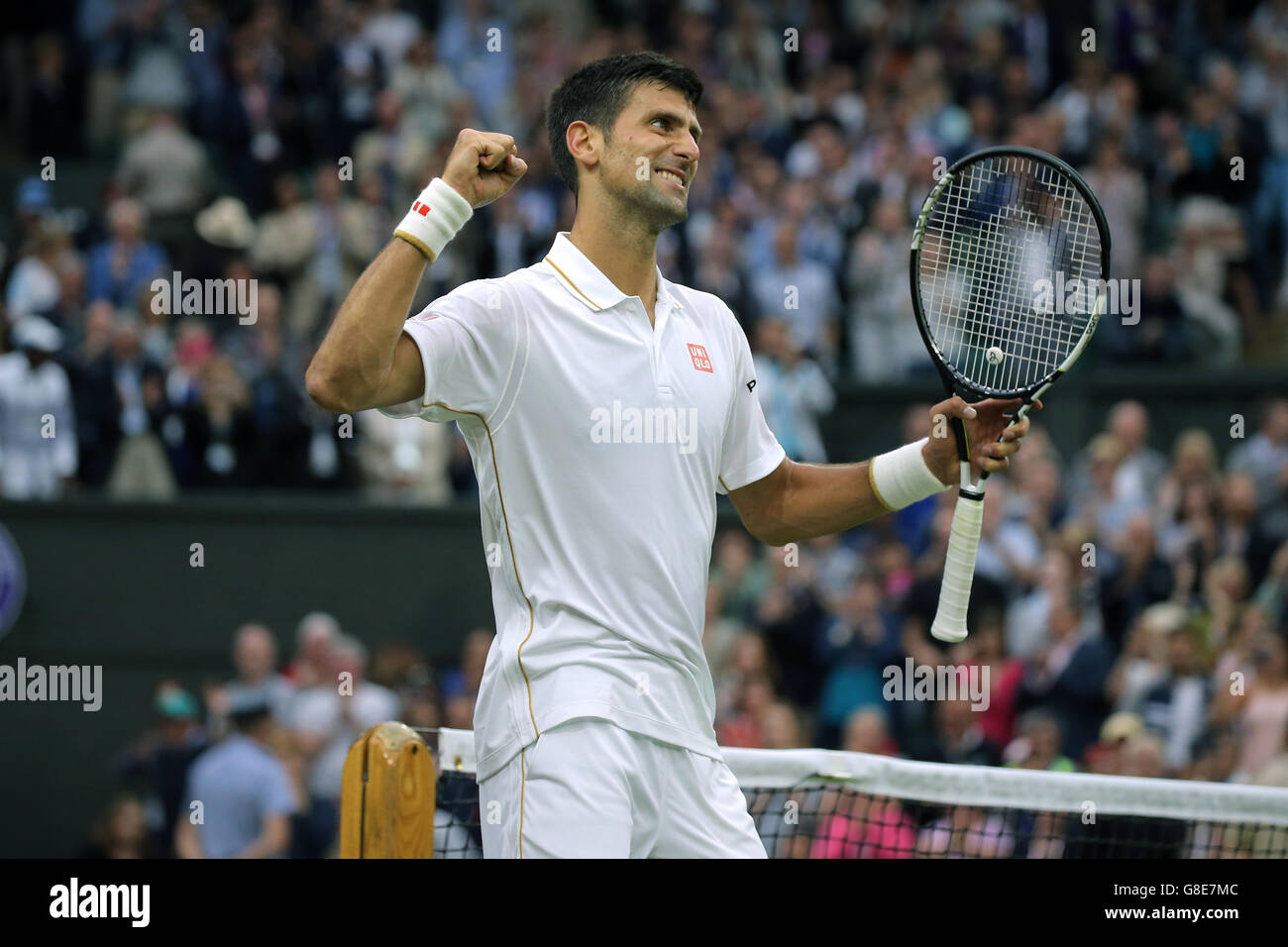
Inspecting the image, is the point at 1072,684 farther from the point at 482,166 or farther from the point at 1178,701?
the point at 482,166

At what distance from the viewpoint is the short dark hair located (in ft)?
15.0

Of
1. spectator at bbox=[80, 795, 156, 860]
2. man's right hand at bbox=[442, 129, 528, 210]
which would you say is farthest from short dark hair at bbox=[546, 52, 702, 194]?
spectator at bbox=[80, 795, 156, 860]

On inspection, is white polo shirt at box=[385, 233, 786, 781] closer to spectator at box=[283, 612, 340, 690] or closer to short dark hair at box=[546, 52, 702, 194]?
short dark hair at box=[546, 52, 702, 194]

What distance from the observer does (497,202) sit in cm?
1359

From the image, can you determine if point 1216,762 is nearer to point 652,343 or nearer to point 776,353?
point 776,353

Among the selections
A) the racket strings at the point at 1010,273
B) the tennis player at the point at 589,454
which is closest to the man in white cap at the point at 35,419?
the racket strings at the point at 1010,273

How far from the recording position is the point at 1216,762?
884 cm

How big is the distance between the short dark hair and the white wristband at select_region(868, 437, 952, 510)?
40.8 inches

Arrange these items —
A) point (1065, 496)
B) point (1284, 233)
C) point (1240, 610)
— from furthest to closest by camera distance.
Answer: point (1284, 233) → point (1065, 496) → point (1240, 610)

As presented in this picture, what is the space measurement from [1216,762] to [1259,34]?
7.49 metres

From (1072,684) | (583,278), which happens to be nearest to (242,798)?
(1072,684)

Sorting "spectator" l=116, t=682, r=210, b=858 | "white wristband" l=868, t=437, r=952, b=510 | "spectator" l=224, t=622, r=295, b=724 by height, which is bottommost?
"spectator" l=116, t=682, r=210, b=858

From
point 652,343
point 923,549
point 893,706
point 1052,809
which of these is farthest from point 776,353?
point 652,343

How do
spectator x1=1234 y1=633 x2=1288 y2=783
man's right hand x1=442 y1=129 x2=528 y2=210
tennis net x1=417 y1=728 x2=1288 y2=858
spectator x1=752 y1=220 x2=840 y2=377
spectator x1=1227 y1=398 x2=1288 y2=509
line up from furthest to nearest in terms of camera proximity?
spectator x1=752 y1=220 x2=840 y2=377 → spectator x1=1227 y1=398 x2=1288 y2=509 → spectator x1=1234 y1=633 x2=1288 y2=783 → tennis net x1=417 y1=728 x2=1288 y2=858 → man's right hand x1=442 y1=129 x2=528 y2=210
